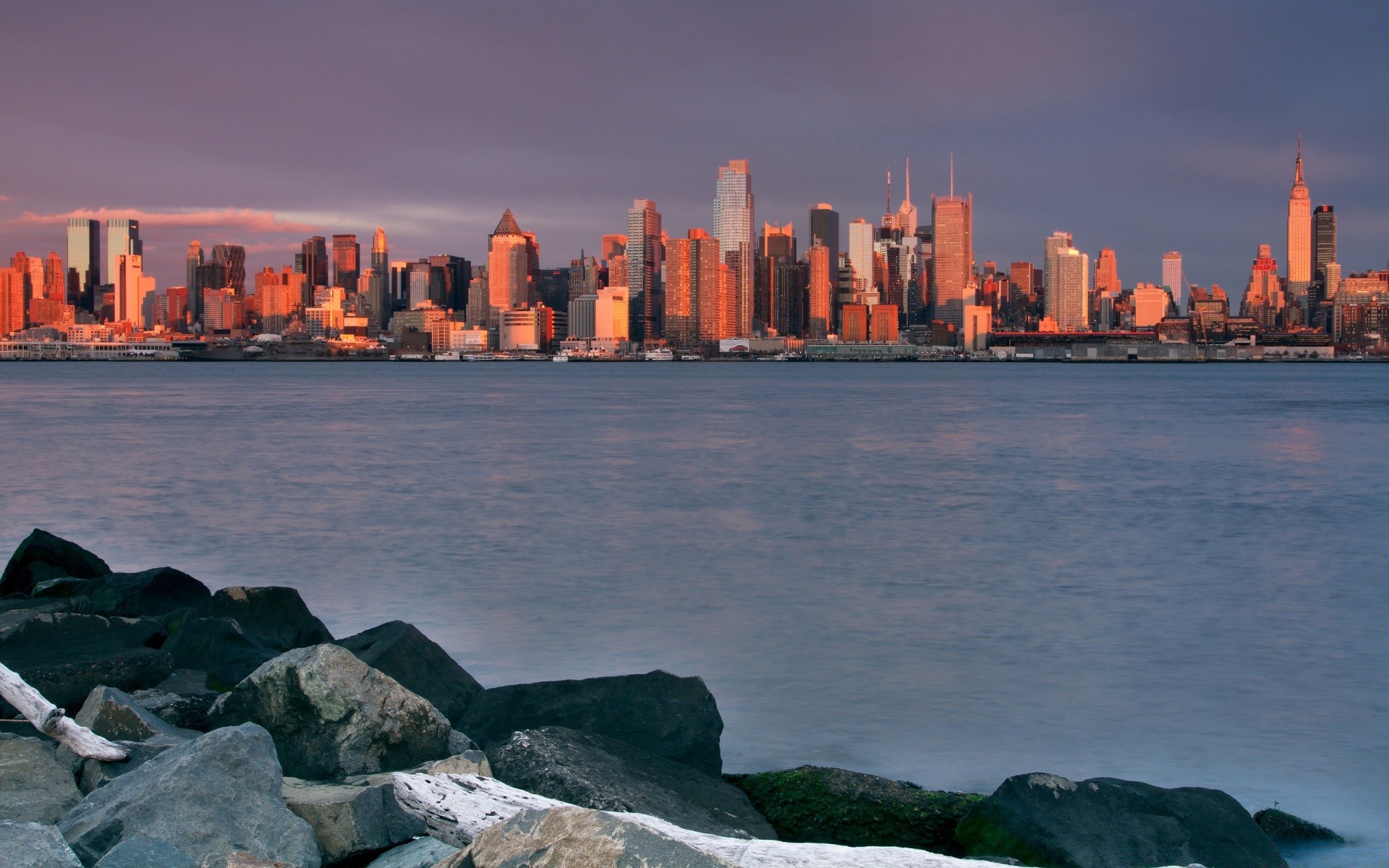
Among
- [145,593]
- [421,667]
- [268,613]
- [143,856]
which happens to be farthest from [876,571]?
[143,856]

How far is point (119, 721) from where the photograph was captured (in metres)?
5.09

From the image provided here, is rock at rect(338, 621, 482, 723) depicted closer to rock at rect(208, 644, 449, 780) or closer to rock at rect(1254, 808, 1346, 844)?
rock at rect(208, 644, 449, 780)

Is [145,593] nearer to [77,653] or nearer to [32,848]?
[77,653]

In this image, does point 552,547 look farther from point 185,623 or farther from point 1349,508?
point 1349,508

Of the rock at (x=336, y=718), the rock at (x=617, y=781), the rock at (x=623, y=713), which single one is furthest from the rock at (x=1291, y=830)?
the rock at (x=336, y=718)

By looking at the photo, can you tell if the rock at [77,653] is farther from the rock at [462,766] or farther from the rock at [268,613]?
the rock at [462,766]

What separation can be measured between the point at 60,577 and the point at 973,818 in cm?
831

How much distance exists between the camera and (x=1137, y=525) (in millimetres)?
16641

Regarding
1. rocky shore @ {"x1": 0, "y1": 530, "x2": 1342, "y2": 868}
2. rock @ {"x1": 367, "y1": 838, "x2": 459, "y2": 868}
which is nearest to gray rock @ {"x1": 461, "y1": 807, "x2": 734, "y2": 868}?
rocky shore @ {"x1": 0, "y1": 530, "x2": 1342, "y2": 868}

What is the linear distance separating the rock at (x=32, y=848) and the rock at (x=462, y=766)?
147 cm

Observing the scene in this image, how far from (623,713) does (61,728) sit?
245cm

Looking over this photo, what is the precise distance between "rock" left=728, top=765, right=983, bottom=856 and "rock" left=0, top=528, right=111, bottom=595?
7573mm

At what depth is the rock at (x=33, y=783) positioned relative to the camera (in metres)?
4.27

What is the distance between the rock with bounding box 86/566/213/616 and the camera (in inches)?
353
